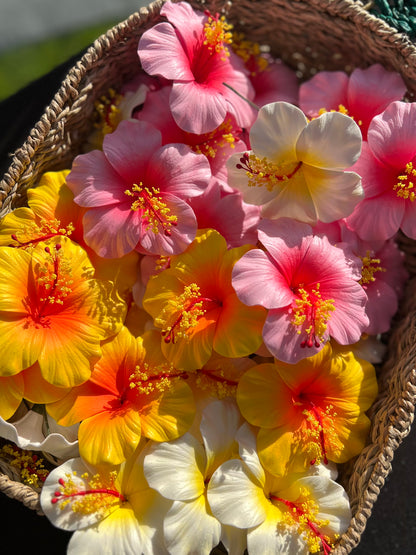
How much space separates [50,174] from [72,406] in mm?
333

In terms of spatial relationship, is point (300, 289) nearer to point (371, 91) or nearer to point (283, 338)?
point (283, 338)

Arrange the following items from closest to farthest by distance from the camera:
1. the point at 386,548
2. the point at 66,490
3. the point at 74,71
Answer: the point at 66,490, the point at 74,71, the point at 386,548

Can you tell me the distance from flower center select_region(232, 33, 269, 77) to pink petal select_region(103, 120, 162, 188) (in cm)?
23

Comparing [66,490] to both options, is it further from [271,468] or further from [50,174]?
[50,174]

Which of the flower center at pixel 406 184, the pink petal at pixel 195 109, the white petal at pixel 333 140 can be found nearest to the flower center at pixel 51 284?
the pink petal at pixel 195 109

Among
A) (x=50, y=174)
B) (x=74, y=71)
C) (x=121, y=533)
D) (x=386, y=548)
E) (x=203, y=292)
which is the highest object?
(x=74, y=71)

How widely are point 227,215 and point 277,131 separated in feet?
0.49

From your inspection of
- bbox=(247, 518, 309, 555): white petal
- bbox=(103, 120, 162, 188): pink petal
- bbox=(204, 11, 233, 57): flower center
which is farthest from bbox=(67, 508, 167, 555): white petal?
bbox=(204, 11, 233, 57): flower center

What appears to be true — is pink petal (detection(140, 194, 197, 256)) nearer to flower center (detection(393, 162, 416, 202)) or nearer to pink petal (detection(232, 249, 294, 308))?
pink petal (detection(232, 249, 294, 308))

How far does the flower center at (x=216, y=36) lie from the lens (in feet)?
2.85

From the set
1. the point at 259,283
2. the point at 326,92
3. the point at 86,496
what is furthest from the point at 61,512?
the point at 326,92

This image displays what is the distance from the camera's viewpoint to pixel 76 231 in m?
0.88

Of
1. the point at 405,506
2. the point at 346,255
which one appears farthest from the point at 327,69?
the point at 405,506

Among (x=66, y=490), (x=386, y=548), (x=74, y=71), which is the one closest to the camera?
(x=66, y=490)
